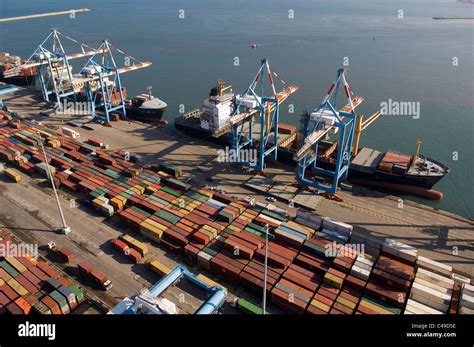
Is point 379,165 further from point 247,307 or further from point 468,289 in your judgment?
point 247,307

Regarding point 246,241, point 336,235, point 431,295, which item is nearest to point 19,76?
point 246,241

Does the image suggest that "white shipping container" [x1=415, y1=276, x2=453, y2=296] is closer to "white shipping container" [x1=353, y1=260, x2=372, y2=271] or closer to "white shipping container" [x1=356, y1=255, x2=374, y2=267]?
"white shipping container" [x1=356, y1=255, x2=374, y2=267]

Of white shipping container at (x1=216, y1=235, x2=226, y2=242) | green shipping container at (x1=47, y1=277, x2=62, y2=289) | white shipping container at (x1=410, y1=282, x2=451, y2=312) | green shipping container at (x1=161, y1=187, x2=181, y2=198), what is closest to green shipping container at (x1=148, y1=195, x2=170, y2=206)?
green shipping container at (x1=161, y1=187, x2=181, y2=198)

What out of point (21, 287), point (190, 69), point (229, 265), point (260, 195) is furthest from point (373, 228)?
point (190, 69)

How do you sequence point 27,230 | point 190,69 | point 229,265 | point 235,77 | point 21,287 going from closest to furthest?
point 21,287, point 229,265, point 27,230, point 235,77, point 190,69

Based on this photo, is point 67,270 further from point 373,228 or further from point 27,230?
point 373,228

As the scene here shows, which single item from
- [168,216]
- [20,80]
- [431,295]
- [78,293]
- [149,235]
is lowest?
[431,295]

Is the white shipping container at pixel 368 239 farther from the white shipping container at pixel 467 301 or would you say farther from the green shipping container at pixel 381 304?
the white shipping container at pixel 467 301
